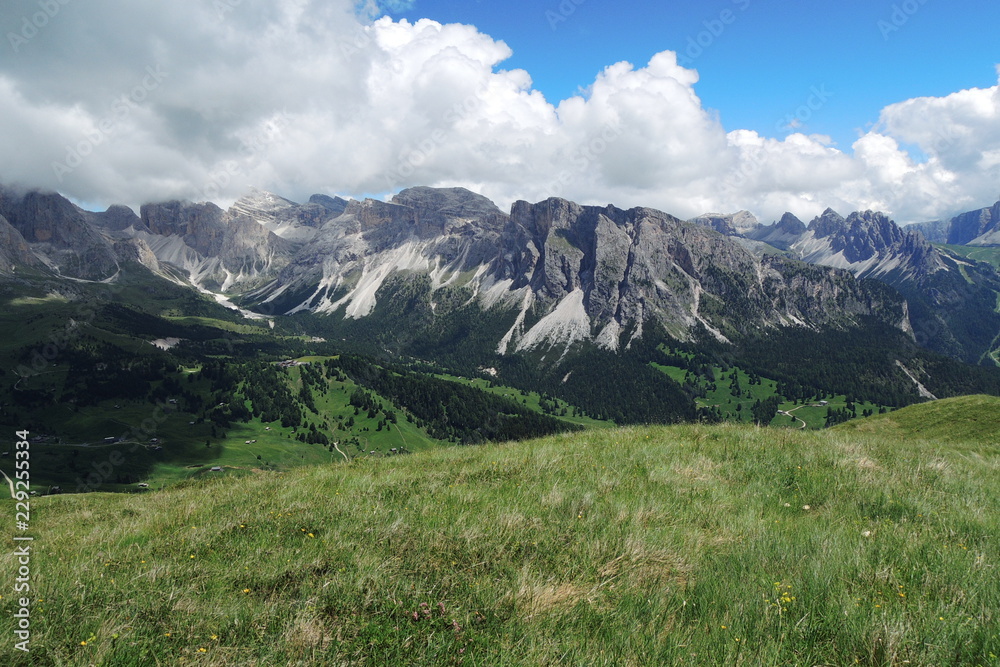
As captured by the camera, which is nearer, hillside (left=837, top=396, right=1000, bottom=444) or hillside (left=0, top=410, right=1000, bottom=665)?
hillside (left=0, top=410, right=1000, bottom=665)

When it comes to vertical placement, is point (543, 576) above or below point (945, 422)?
above

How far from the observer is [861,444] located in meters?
15.2

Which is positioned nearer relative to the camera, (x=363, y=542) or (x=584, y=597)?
(x=584, y=597)

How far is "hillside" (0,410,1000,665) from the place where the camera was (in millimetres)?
4527

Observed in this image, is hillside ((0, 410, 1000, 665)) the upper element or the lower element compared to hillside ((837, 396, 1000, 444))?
upper

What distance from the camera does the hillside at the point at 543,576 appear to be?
4.53 metres

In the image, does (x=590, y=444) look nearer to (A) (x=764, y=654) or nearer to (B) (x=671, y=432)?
(B) (x=671, y=432)

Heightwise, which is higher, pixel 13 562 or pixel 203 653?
pixel 203 653

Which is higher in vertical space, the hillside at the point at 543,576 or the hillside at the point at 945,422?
the hillside at the point at 543,576

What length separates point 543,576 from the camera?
5.96 meters

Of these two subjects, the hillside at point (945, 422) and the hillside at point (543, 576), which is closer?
the hillside at point (543, 576)

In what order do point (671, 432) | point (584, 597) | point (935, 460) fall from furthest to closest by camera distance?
point (671, 432) < point (935, 460) < point (584, 597)

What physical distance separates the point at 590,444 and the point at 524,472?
461 cm

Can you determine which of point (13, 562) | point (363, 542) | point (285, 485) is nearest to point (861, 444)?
point (363, 542)
